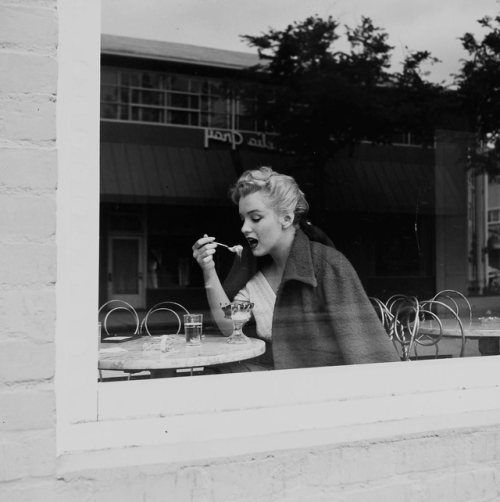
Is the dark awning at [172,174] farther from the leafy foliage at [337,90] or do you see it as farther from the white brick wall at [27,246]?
the white brick wall at [27,246]

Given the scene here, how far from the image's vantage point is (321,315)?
7.97 feet

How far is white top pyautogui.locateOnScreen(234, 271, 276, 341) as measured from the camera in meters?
2.51

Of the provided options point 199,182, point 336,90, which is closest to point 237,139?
point 199,182

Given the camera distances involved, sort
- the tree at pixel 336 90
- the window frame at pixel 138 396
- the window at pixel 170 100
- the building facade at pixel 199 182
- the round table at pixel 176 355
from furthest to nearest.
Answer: the tree at pixel 336 90 < the window at pixel 170 100 < the building facade at pixel 199 182 < the round table at pixel 176 355 < the window frame at pixel 138 396

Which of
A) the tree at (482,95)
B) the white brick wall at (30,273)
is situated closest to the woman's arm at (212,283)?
the white brick wall at (30,273)

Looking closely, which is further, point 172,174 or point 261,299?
point 172,174

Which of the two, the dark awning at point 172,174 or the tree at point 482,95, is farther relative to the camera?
the tree at point 482,95

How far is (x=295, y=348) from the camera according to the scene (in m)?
2.32

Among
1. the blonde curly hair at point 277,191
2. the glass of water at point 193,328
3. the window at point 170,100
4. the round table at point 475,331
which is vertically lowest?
the round table at point 475,331

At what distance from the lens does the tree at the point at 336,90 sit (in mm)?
4512

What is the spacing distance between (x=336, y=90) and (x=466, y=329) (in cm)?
282

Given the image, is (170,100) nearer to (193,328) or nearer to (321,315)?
(193,328)

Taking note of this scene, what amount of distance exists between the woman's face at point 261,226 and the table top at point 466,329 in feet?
3.31

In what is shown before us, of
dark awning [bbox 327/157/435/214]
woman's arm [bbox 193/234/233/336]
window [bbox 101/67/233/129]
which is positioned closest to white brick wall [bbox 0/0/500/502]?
woman's arm [bbox 193/234/233/336]
